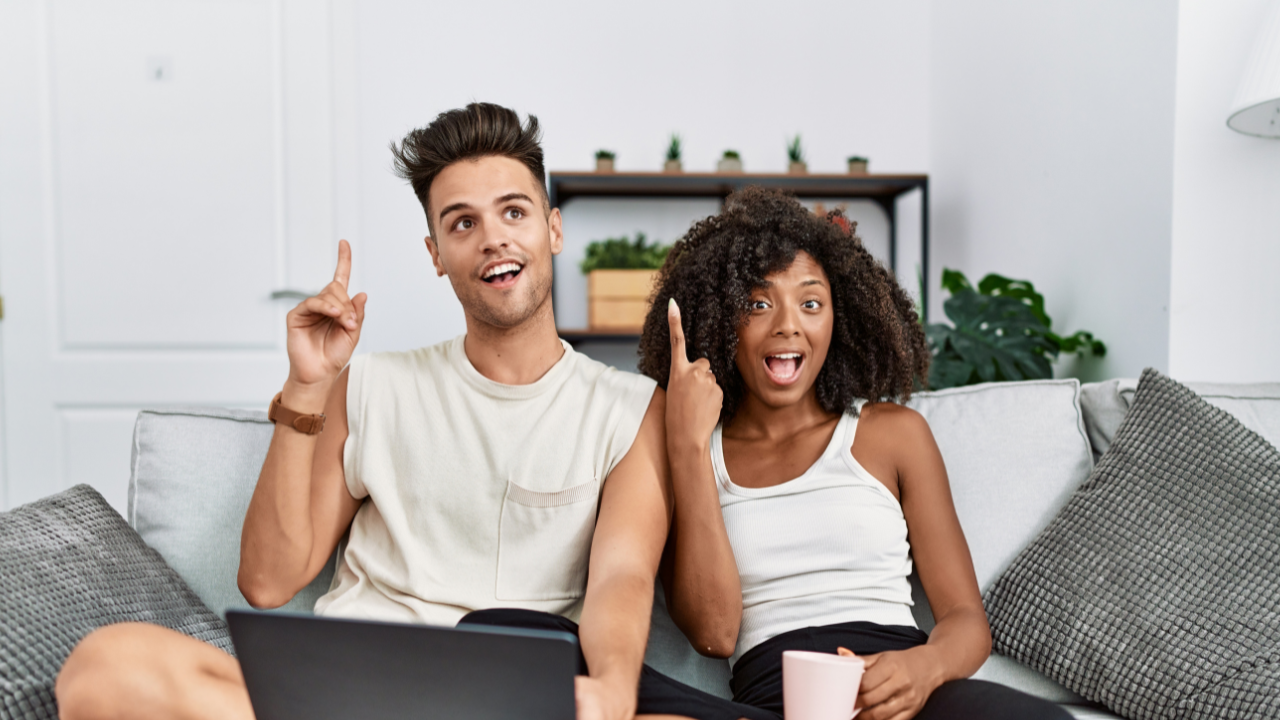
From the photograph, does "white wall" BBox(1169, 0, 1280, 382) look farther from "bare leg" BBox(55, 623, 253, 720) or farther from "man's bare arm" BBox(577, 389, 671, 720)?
"bare leg" BBox(55, 623, 253, 720)

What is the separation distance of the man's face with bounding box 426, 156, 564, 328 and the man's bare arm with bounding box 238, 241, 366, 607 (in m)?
0.15

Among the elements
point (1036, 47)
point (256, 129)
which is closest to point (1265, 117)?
point (1036, 47)

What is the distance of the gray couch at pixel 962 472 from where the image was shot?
4.14 ft

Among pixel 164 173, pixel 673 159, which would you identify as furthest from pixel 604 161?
pixel 164 173

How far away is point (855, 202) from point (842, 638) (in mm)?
2394

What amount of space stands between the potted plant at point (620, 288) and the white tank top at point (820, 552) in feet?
5.33

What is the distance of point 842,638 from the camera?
1094 mm

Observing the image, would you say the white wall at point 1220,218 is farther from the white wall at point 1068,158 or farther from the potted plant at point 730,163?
the potted plant at point 730,163

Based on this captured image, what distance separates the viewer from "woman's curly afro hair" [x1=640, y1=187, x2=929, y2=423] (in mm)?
1294

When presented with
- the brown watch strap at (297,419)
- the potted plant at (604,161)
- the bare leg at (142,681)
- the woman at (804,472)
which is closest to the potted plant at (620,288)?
the potted plant at (604,161)

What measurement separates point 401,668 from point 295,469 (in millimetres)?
518

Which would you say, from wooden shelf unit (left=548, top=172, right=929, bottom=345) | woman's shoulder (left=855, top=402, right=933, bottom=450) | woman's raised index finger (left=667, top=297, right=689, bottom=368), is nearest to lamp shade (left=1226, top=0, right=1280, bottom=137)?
woman's shoulder (left=855, top=402, right=933, bottom=450)

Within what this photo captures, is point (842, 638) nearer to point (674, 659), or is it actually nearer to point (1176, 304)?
point (674, 659)

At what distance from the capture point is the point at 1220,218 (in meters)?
1.79
